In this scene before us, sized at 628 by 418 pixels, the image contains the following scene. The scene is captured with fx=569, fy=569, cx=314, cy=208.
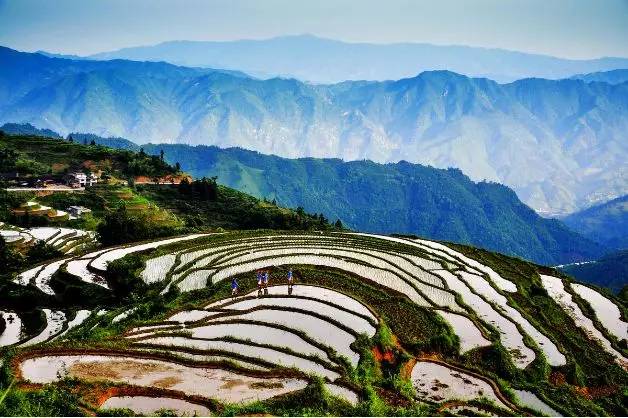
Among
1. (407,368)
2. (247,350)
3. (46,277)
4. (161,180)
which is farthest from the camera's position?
(161,180)

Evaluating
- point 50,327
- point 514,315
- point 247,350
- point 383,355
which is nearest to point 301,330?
point 247,350

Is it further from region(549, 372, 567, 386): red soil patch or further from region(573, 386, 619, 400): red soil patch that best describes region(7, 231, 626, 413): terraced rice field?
region(573, 386, 619, 400): red soil patch

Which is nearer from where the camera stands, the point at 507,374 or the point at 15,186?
the point at 507,374

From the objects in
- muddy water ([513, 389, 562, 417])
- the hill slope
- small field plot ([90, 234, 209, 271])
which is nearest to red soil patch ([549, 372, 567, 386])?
muddy water ([513, 389, 562, 417])

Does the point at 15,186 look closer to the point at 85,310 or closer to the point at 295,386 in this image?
the point at 85,310

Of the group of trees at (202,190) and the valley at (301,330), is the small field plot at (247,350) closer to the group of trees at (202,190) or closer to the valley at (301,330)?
the valley at (301,330)

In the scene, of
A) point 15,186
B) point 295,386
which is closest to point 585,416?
point 295,386

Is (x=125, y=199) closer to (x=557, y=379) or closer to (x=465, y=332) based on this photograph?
(x=465, y=332)
